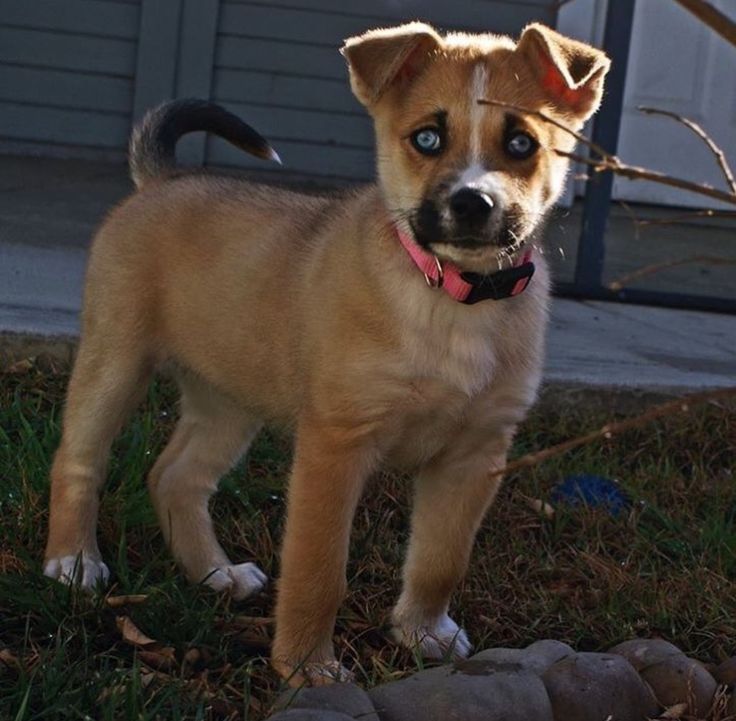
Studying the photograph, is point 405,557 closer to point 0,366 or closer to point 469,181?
point 469,181

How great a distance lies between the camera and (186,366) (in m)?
3.91

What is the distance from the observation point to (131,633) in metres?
3.19

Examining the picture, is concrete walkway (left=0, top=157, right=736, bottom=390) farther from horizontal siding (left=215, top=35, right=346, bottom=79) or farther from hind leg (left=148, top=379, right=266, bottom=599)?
horizontal siding (left=215, top=35, right=346, bottom=79)

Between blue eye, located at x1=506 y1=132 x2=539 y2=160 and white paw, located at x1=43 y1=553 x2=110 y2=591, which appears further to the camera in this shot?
white paw, located at x1=43 y1=553 x2=110 y2=591

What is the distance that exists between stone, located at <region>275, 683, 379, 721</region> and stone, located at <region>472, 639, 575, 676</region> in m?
0.29

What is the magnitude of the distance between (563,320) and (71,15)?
4.19 m

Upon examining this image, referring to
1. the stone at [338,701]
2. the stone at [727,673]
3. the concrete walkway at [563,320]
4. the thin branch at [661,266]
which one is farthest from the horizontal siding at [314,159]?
the thin branch at [661,266]

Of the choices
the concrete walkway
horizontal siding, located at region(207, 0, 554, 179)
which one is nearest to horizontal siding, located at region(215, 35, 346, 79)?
horizontal siding, located at region(207, 0, 554, 179)

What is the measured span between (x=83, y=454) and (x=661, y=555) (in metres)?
1.57

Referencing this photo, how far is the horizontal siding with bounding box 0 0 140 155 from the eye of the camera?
8.77 metres

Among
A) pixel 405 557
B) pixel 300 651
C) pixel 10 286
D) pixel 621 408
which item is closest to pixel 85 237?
pixel 10 286

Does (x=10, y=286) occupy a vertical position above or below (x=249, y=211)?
below

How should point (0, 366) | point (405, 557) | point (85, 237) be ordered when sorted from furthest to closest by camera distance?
point (85, 237) → point (0, 366) → point (405, 557)

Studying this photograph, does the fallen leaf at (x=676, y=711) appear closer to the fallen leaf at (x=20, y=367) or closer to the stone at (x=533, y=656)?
the stone at (x=533, y=656)
